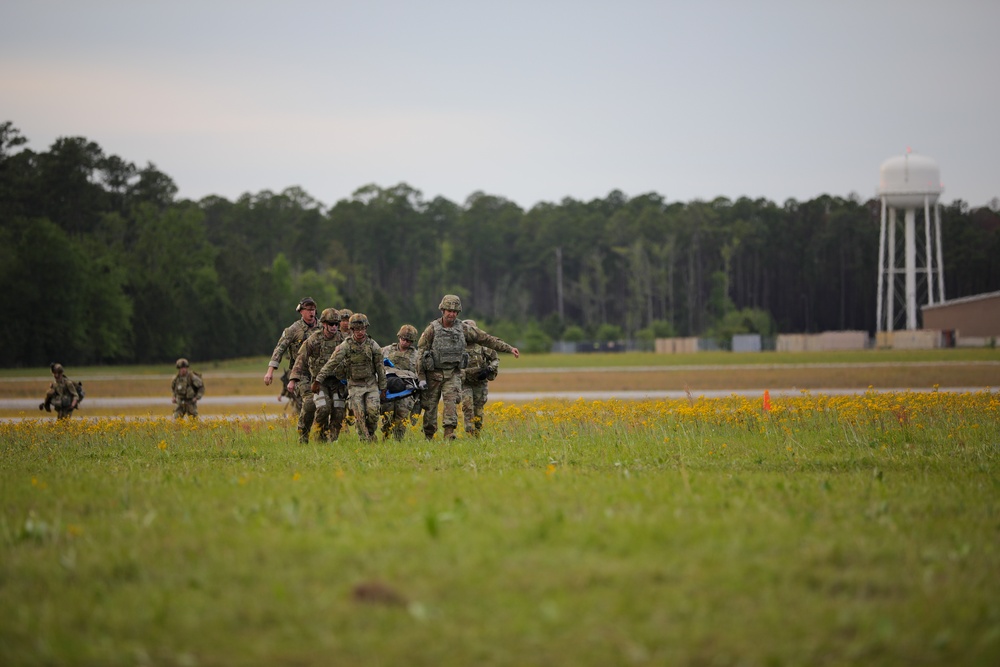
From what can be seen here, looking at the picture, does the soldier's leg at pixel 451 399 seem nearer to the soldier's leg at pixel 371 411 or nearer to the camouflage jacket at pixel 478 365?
the camouflage jacket at pixel 478 365

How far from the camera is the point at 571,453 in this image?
13.9 metres

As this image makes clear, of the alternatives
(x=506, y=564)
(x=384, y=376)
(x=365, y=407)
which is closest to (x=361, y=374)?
(x=384, y=376)

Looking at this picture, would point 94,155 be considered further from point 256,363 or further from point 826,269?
point 826,269

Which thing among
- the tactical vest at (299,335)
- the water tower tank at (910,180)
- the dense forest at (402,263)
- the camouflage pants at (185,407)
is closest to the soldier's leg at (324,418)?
the tactical vest at (299,335)

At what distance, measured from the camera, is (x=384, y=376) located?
16.4 metres

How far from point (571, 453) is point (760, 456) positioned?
7.90ft

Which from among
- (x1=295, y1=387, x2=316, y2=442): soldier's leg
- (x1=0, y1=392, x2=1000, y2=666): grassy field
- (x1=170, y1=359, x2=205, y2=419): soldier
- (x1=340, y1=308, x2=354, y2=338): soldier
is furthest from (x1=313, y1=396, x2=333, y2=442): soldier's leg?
(x1=170, y1=359, x2=205, y2=419): soldier

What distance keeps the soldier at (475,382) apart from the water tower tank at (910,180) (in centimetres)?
8185

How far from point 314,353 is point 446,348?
2.23 meters

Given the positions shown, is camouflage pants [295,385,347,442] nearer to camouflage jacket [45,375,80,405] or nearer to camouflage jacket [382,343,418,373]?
camouflage jacket [382,343,418,373]

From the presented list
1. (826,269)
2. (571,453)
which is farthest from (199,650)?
(826,269)

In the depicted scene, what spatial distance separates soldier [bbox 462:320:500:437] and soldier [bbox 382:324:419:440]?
879 millimetres

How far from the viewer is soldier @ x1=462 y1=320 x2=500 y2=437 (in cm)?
1733

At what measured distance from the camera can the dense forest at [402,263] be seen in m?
76.8
